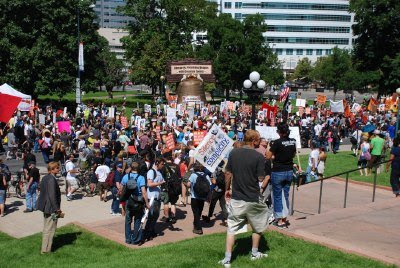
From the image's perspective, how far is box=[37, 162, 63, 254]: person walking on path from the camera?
10016 millimetres

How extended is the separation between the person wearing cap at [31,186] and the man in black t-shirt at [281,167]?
304 inches

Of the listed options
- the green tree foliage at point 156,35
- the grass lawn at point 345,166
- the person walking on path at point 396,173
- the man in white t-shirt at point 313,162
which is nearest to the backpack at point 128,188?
the person walking on path at point 396,173

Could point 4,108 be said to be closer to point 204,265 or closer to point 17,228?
point 17,228

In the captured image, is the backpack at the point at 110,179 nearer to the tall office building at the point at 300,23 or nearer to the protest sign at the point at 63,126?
the protest sign at the point at 63,126

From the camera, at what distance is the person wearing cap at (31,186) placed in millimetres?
14547

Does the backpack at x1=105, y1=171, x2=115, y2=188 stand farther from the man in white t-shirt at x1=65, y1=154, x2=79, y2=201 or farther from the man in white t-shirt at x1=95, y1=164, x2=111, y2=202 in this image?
the man in white t-shirt at x1=65, y1=154, x2=79, y2=201

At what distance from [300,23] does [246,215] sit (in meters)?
128

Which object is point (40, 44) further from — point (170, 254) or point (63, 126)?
point (170, 254)

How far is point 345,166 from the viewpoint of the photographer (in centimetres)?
2162

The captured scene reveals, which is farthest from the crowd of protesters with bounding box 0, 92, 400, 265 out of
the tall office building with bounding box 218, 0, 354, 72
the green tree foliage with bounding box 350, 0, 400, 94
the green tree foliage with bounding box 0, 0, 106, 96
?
the tall office building with bounding box 218, 0, 354, 72

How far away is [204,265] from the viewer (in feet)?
25.3

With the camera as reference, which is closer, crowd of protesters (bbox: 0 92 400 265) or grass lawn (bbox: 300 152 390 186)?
crowd of protesters (bbox: 0 92 400 265)

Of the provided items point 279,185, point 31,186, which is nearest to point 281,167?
point 279,185

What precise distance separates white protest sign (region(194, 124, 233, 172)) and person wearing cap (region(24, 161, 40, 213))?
233 inches
